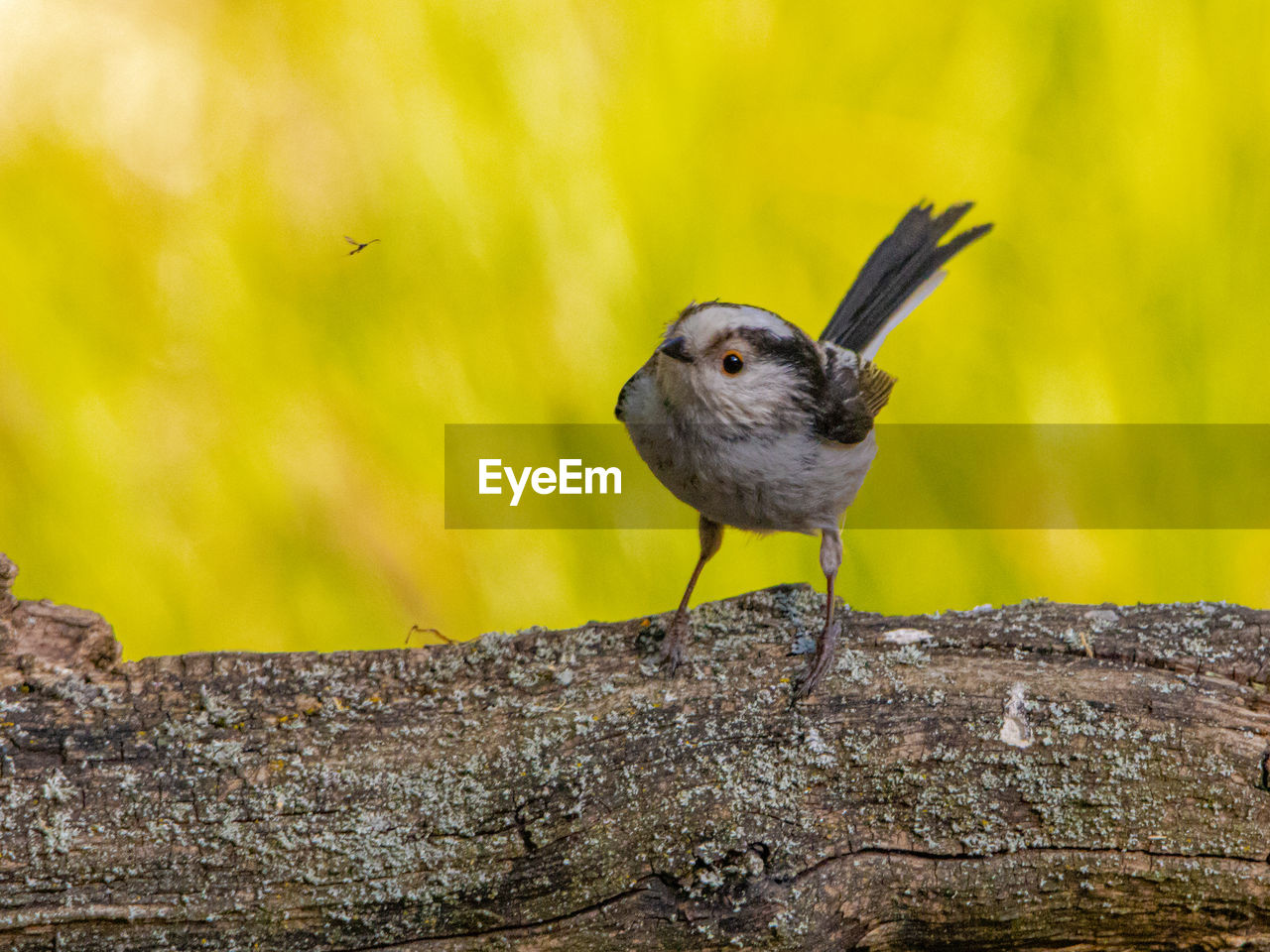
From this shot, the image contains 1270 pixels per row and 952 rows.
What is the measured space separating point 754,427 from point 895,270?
2.65 feet

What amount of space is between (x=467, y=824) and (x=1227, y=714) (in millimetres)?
1260

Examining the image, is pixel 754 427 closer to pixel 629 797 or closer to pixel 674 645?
pixel 674 645

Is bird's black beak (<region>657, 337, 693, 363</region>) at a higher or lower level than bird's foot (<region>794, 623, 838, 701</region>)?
higher

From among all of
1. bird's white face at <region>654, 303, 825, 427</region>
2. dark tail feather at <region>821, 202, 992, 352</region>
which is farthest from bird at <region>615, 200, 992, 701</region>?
dark tail feather at <region>821, 202, 992, 352</region>

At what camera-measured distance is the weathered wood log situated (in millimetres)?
1641

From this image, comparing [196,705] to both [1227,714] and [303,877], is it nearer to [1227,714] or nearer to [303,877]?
[303,877]

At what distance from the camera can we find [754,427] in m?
2.00

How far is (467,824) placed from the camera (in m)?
1.72

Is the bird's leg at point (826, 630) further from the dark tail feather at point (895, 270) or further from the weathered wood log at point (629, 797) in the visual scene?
the dark tail feather at point (895, 270)

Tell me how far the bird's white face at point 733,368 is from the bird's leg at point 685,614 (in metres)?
0.40

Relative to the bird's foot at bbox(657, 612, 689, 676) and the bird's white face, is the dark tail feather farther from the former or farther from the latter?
the bird's foot at bbox(657, 612, 689, 676)

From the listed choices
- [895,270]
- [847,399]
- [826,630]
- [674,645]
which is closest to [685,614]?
[674,645]

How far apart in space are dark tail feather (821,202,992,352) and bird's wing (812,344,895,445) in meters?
0.19

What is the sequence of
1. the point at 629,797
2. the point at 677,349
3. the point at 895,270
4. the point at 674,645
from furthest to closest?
the point at 895,270
the point at 674,645
the point at 677,349
the point at 629,797
